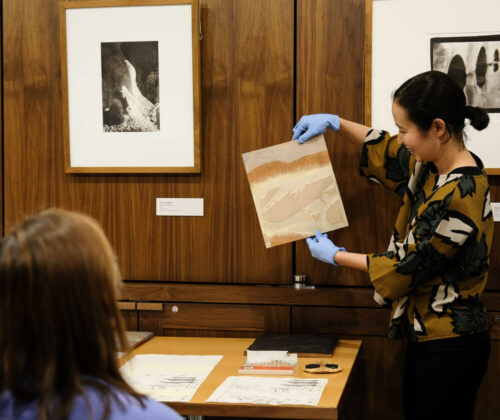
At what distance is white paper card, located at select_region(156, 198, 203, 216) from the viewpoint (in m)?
2.65

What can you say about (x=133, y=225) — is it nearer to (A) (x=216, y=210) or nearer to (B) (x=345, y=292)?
(A) (x=216, y=210)

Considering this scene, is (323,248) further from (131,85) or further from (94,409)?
(94,409)

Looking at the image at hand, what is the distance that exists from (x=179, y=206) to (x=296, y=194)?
19.6 inches

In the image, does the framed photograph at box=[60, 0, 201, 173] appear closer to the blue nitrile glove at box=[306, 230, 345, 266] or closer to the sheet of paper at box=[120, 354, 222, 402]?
the blue nitrile glove at box=[306, 230, 345, 266]

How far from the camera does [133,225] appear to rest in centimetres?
270

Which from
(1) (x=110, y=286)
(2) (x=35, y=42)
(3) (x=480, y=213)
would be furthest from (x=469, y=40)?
(1) (x=110, y=286)

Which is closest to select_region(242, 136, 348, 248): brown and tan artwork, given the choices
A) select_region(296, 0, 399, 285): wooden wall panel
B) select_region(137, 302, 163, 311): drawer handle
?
select_region(296, 0, 399, 285): wooden wall panel

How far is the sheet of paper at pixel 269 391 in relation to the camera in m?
1.82

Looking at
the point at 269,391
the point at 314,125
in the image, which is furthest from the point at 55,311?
the point at 314,125

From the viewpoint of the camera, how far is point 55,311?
3.25 feet

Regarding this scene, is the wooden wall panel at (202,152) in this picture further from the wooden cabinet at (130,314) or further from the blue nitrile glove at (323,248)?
the blue nitrile glove at (323,248)

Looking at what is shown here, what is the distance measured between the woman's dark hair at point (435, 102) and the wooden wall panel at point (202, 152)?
612mm

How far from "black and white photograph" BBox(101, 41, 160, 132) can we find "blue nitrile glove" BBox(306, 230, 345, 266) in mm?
763

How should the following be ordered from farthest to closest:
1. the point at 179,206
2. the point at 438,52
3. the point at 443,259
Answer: the point at 179,206, the point at 438,52, the point at 443,259
